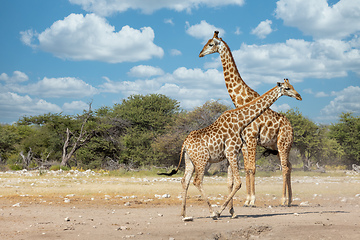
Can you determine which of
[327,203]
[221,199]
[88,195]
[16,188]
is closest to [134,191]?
[88,195]

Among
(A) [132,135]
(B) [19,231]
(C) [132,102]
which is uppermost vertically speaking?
(C) [132,102]

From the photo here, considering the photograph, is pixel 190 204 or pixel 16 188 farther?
pixel 16 188

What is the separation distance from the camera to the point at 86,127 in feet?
119

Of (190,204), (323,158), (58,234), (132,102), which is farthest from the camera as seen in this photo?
(323,158)

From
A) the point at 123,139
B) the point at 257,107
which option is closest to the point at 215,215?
the point at 257,107

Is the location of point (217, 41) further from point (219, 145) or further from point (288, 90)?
point (219, 145)

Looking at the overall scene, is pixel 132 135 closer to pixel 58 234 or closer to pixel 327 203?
pixel 327 203

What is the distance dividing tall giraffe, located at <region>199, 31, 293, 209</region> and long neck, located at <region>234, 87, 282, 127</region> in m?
1.76

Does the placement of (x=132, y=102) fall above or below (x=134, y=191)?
above

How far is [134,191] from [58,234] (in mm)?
8680

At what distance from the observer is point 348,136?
134 ft

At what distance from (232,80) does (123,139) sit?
2448 centimetres

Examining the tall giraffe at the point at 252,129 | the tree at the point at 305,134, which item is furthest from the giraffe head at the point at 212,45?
the tree at the point at 305,134

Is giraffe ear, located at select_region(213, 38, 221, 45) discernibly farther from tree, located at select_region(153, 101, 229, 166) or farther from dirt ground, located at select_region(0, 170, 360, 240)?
tree, located at select_region(153, 101, 229, 166)
